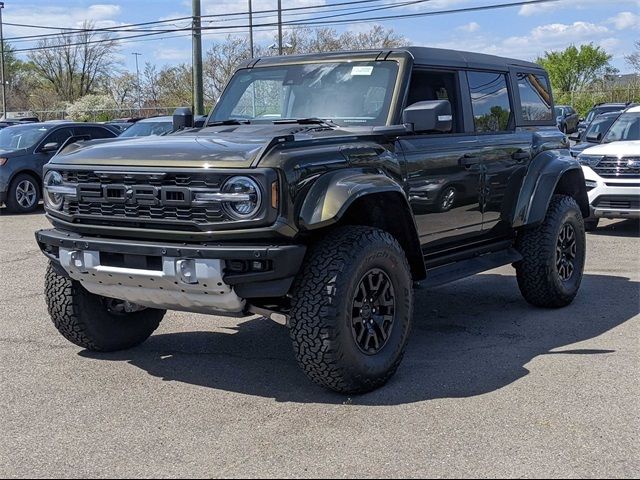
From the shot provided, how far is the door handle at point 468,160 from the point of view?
5.91 m

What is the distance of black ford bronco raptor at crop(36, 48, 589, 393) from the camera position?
14.2ft

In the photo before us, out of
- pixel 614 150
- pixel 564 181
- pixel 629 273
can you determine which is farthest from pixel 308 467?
pixel 614 150

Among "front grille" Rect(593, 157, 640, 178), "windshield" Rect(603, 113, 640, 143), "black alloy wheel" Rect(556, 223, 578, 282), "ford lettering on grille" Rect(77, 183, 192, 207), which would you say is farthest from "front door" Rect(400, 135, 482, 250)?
"windshield" Rect(603, 113, 640, 143)

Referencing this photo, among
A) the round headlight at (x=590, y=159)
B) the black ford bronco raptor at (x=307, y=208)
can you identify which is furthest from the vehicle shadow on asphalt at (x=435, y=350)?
the round headlight at (x=590, y=159)

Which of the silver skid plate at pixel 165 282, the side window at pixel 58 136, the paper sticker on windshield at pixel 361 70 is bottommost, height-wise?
the silver skid plate at pixel 165 282

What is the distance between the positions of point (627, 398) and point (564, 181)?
3.05m

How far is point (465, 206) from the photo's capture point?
6.00 meters

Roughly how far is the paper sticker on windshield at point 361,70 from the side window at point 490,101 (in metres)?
1.03

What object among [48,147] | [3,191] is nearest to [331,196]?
[3,191]

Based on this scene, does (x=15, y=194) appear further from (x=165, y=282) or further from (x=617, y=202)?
(x=165, y=282)

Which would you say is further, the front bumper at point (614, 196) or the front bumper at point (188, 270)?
the front bumper at point (614, 196)

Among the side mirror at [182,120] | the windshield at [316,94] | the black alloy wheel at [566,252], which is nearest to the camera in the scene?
the windshield at [316,94]

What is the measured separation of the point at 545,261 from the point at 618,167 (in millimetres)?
5102

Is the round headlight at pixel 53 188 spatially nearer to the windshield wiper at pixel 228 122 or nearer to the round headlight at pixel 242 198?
the round headlight at pixel 242 198
